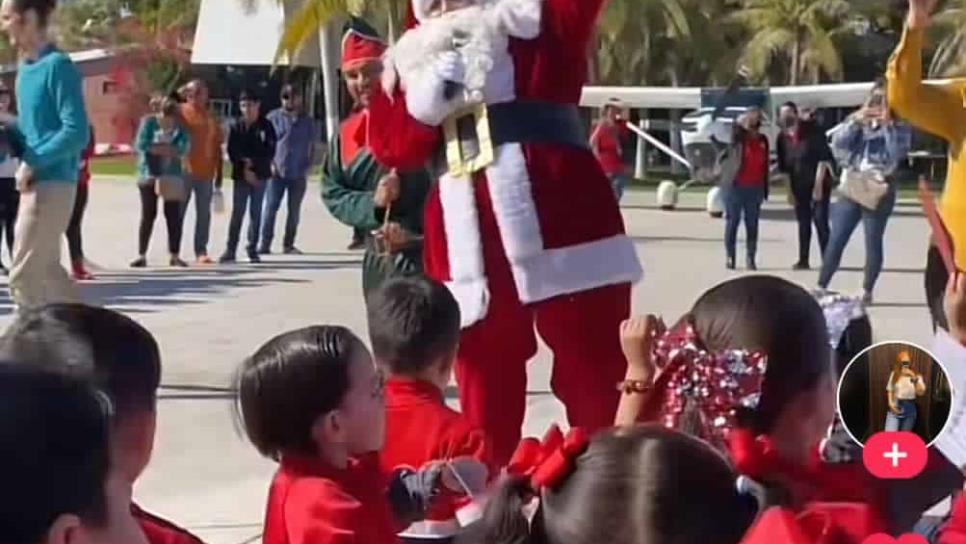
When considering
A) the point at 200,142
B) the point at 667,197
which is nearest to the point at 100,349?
the point at 200,142

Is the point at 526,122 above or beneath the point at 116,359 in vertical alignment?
above

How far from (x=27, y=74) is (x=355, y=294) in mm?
5163

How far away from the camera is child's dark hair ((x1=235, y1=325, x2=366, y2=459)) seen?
9.62ft

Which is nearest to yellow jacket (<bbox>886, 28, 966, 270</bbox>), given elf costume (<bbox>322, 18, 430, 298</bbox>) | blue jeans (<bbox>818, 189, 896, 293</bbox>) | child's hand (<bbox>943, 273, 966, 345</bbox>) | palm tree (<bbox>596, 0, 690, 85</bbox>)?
child's hand (<bbox>943, 273, 966, 345</bbox>)

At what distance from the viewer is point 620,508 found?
2.08 meters

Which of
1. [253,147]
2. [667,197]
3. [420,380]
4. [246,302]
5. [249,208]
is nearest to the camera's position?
[420,380]

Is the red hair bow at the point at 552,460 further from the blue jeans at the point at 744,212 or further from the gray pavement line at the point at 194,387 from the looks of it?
the blue jeans at the point at 744,212

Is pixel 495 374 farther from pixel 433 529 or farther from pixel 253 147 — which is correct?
pixel 253 147

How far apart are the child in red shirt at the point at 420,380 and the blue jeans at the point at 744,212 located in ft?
34.2

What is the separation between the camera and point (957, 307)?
153 inches

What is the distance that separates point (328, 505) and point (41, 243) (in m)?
4.42

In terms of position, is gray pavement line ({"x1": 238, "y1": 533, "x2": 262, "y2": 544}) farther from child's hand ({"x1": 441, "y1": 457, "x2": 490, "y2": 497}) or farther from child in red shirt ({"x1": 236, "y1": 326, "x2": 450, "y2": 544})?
child in red shirt ({"x1": 236, "y1": 326, "x2": 450, "y2": 544})

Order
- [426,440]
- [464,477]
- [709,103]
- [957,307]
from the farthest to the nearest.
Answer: [709,103] < [957,307] < [426,440] < [464,477]

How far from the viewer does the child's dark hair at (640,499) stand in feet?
6.81
